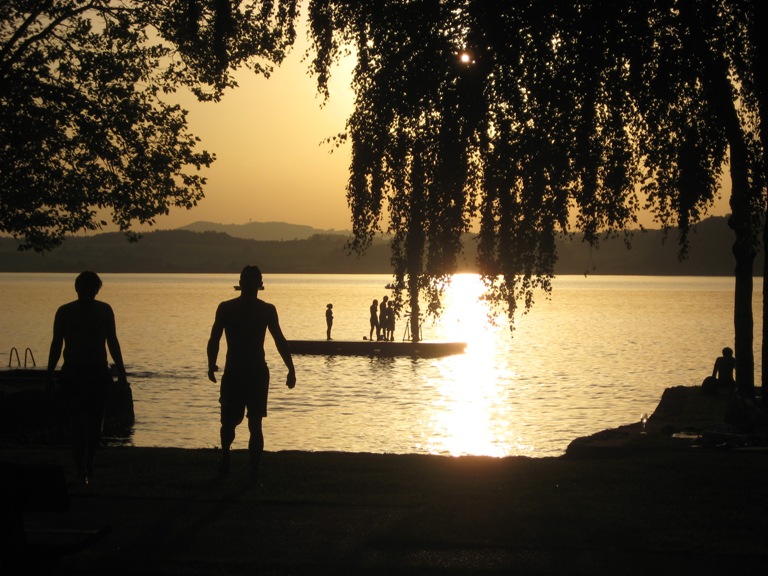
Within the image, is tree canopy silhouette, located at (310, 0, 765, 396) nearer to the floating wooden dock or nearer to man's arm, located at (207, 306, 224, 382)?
man's arm, located at (207, 306, 224, 382)

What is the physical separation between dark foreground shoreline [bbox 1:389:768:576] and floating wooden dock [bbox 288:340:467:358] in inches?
1715

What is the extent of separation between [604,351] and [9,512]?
72897 millimetres

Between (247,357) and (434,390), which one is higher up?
(247,357)

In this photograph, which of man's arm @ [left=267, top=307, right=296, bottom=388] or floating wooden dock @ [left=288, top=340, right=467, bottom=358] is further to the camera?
floating wooden dock @ [left=288, top=340, right=467, bottom=358]

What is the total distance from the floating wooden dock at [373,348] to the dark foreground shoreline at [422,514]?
43.6 meters

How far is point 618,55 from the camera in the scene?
11523 millimetres

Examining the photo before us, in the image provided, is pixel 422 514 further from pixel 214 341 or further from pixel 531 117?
pixel 531 117

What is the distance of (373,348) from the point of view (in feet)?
184

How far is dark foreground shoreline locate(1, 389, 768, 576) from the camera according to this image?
7.36 m

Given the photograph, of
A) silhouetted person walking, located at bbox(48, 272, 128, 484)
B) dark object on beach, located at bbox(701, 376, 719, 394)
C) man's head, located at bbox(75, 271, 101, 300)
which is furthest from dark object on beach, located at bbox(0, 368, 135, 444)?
dark object on beach, located at bbox(701, 376, 719, 394)

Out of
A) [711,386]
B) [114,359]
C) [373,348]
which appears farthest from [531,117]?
[373,348]

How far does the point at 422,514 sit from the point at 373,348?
47423 mm

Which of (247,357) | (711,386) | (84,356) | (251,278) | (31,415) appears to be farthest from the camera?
(711,386)

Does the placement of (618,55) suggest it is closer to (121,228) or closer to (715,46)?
(715,46)
